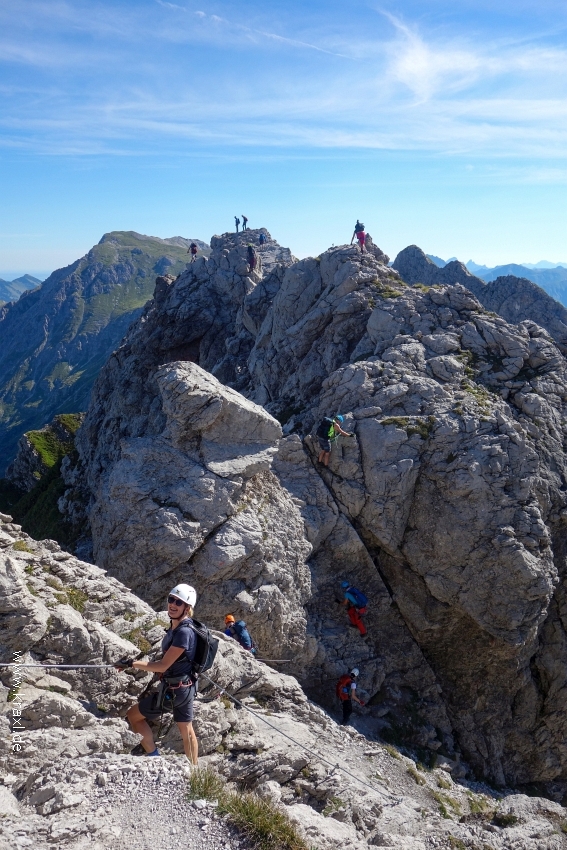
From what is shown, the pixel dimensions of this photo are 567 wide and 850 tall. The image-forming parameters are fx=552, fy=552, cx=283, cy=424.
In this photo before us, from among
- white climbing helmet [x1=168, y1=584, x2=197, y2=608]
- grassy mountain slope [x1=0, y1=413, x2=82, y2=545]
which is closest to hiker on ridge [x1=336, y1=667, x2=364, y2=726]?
white climbing helmet [x1=168, y1=584, x2=197, y2=608]

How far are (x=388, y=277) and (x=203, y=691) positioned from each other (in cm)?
2960

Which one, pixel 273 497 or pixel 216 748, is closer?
pixel 216 748

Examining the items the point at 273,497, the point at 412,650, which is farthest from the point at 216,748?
the point at 412,650

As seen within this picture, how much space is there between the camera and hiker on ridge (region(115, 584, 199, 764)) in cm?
1055

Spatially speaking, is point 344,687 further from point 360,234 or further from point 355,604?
point 360,234

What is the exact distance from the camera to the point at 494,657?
26.2 metres

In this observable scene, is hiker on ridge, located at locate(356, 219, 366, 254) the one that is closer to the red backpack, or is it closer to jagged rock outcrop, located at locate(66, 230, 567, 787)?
jagged rock outcrop, located at locate(66, 230, 567, 787)

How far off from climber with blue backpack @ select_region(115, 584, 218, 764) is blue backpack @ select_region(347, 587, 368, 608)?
45.7ft

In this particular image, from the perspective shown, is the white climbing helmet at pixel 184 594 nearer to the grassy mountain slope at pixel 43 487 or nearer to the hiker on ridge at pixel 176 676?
the hiker on ridge at pixel 176 676

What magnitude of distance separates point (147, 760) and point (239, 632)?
8997 mm

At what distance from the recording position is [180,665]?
10.8m

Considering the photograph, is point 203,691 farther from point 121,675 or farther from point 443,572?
Answer: point 443,572

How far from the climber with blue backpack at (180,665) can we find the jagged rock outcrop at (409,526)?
377 inches

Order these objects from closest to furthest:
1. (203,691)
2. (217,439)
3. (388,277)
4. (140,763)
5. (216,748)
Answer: (140,763), (216,748), (203,691), (217,439), (388,277)
